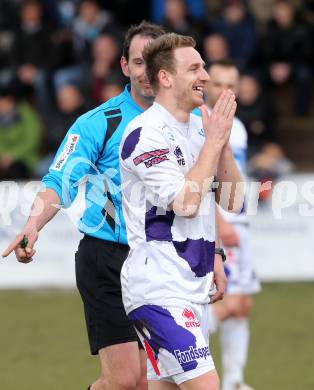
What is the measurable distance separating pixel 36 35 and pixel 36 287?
4.42 m

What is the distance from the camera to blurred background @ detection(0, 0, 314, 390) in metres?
10.2

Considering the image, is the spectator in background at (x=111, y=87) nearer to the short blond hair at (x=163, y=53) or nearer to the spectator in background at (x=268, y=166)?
the spectator in background at (x=268, y=166)

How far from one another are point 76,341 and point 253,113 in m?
5.28

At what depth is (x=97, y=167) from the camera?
6027 millimetres

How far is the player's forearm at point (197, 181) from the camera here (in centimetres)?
496

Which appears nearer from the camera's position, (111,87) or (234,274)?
(234,274)

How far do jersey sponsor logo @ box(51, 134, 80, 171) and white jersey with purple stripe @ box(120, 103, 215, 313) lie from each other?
24.3 inches

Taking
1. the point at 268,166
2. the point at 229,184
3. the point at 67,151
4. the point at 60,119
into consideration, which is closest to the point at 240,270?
the point at 67,151

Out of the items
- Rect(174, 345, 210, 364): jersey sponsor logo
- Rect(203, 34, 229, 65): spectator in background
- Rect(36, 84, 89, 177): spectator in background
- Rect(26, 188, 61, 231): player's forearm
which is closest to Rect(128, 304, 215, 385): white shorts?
Rect(174, 345, 210, 364): jersey sponsor logo

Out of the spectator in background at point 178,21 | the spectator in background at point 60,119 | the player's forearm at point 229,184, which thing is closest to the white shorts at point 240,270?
the player's forearm at point 229,184

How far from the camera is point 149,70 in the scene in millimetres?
5344

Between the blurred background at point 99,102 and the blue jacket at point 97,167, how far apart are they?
9.10 feet

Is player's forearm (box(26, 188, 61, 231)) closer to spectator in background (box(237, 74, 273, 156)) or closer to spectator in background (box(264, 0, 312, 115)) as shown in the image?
spectator in background (box(237, 74, 273, 156))

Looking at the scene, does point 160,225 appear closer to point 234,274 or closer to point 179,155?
point 179,155
